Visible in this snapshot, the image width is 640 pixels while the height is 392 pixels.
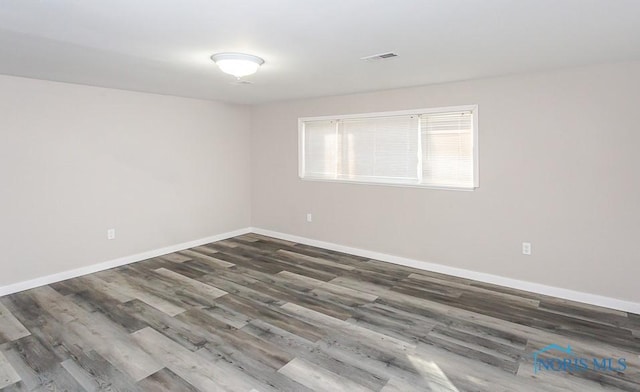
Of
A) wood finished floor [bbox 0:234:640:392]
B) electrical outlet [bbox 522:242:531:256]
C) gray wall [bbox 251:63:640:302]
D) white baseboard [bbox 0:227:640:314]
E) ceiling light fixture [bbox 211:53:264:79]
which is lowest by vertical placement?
wood finished floor [bbox 0:234:640:392]

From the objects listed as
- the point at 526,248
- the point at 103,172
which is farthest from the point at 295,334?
the point at 103,172

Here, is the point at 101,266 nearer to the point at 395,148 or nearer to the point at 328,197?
the point at 328,197

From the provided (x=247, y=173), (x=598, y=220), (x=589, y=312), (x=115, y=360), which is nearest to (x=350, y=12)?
(x=115, y=360)

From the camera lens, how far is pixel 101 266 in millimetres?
4324

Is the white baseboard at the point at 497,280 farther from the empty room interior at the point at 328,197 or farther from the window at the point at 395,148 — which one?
the window at the point at 395,148

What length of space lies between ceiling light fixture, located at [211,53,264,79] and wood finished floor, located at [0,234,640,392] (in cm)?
209

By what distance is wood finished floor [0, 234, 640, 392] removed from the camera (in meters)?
2.28

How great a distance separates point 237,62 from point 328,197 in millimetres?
2675

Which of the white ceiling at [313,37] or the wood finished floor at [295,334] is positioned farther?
the wood finished floor at [295,334]

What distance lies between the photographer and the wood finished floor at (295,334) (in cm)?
228

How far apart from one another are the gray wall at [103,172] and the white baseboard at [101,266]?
0.18ft

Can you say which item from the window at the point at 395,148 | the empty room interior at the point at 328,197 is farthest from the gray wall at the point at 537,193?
the window at the point at 395,148

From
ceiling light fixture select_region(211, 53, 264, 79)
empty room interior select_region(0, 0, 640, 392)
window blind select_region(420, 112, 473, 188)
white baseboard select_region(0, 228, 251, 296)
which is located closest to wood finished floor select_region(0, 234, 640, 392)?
empty room interior select_region(0, 0, 640, 392)

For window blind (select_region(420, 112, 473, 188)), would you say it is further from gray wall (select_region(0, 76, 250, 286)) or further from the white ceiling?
gray wall (select_region(0, 76, 250, 286))
